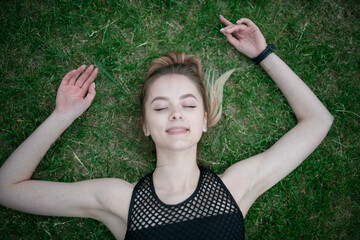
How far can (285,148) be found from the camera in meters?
3.68

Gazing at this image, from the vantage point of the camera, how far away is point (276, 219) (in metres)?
4.19

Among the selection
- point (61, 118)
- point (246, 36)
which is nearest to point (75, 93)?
point (61, 118)

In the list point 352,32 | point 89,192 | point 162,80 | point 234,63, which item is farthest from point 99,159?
point 352,32

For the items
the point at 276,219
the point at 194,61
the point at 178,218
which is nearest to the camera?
the point at 178,218

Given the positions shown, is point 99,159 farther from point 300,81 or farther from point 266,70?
point 300,81

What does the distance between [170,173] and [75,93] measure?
1.73 meters

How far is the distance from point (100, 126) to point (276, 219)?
3.11 meters

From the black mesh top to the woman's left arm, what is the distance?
278 millimetres

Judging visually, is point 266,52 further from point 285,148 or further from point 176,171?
point 176,171

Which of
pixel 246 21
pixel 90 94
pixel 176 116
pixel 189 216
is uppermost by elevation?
pixel 246 21

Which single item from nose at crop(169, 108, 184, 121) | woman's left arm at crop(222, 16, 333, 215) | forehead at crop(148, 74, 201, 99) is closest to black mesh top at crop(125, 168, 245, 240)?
woman's left arm at crop(222, 16, 333, 215)

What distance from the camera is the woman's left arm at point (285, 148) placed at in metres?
3.59

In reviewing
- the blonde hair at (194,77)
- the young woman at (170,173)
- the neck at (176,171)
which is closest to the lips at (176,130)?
the young woman at (170,173)

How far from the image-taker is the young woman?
10.4 feet
